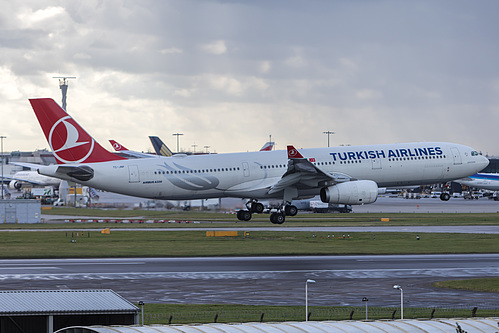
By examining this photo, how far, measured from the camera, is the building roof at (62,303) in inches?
808

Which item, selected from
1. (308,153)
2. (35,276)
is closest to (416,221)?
(308,153)

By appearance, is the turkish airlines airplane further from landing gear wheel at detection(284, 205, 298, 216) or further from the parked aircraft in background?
the parked aircraft in background

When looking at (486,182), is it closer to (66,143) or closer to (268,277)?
(66,143)

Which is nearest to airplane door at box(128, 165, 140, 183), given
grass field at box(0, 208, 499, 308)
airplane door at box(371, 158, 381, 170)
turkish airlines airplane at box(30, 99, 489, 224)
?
turkish airlines airplane at box(30, 99, 489, 224)

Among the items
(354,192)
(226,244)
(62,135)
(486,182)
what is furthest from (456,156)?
(486,182)

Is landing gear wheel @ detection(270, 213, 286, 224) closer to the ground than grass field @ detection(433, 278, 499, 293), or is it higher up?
higher up

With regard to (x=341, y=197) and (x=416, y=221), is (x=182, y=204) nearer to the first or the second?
(x=416, y=221)

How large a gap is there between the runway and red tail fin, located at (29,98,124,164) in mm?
17675

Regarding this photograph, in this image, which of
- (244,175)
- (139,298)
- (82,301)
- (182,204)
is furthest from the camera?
(182,204)

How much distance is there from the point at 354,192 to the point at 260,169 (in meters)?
8.90

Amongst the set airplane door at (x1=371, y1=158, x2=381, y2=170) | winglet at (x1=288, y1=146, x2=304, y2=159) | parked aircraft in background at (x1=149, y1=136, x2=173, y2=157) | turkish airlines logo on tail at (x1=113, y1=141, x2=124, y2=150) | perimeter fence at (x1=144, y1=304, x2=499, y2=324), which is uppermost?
parked aircraft in background at (x1=149, y1=136, x2=173, y2=157)

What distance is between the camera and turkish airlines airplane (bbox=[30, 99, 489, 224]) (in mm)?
62500

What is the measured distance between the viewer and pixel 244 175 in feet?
221

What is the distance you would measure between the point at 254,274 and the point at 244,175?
28.2 m
